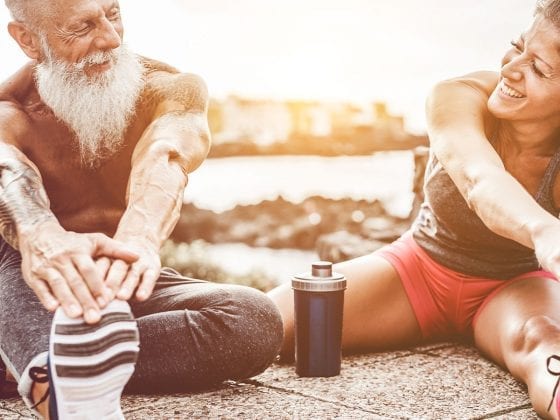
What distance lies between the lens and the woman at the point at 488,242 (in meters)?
2.52

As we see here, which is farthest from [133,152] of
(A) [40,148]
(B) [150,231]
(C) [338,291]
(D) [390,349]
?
(D) [390,349]

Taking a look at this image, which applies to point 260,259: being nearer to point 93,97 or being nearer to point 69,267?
point 93,97

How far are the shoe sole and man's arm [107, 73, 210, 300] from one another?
11 centimetres

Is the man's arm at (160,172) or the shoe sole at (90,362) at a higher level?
the man's arm at (160,172)

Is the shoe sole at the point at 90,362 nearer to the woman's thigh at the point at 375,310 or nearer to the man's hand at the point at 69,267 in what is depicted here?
the man's hand at the point at 69,267

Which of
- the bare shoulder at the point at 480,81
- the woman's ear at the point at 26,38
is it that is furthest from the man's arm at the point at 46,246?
the bare shoulder at the point at 480,81

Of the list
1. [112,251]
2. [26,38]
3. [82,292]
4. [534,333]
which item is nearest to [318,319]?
[534,333]

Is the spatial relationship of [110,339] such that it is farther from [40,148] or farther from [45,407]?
[40,148]

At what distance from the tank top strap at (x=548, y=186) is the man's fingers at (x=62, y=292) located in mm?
1694

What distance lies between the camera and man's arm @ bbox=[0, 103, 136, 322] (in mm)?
1969

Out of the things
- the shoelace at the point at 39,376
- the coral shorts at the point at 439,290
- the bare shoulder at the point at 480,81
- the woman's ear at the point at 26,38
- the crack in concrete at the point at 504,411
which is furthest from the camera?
the coral shorts at the point at 439,290

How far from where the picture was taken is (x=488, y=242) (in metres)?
3.11

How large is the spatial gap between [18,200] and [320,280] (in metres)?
1.06

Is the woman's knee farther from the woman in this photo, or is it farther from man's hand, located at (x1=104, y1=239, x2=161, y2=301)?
man's hand, located at (x1=104, y1=239, x2=161, y2=301)
